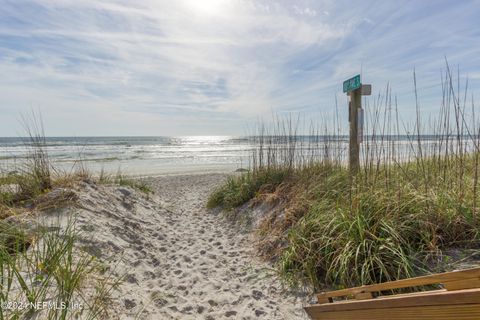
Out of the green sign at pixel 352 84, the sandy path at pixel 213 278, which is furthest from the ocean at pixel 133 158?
the green sign at pixel 352 84

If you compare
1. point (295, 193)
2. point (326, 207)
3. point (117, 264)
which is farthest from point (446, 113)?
point (117, 264)

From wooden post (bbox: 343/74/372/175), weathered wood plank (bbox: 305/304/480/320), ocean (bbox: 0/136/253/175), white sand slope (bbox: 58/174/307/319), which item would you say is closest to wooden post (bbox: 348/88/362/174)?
wooden post (bbox: 343/74/372/175)

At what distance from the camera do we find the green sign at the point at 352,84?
12.1 ft

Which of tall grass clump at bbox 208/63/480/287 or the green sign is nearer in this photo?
tall grass clump at bbox 208/63/480/287

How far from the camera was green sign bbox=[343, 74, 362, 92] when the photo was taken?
367cm

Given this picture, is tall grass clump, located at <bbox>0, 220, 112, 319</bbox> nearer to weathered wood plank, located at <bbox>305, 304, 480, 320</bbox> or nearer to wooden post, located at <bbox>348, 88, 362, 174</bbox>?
weathered wood plank, located at <bbox>305, 304, 480, 320</bbox>

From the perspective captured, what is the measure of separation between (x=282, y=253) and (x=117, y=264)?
1837mm

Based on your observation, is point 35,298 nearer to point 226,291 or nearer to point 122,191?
point 226,291

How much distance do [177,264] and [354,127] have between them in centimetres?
311

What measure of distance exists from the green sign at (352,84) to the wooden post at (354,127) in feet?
0.32

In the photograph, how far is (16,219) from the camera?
2867mm

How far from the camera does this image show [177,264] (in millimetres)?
3230

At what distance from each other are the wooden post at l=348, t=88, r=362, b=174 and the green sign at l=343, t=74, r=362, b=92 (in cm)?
10

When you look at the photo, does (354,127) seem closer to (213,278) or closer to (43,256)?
(213,278)
